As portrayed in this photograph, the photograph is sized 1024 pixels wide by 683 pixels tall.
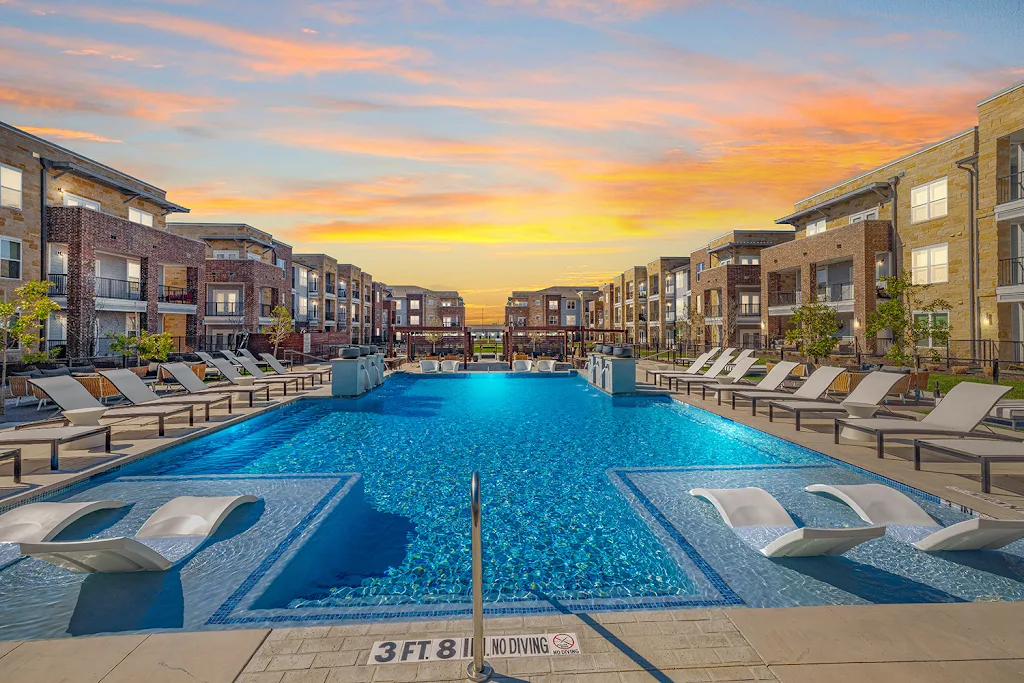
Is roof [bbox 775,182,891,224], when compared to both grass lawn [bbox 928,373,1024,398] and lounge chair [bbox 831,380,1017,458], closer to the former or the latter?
grass lawn [bbox 928,373,1024,398]

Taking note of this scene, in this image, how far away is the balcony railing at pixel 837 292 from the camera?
2700 centimetres

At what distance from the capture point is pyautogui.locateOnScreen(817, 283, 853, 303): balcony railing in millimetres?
27000

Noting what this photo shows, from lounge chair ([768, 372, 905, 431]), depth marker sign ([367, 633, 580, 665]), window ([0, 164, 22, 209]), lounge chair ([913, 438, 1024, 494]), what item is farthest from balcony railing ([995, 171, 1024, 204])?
window ([0, 164, 22, 209])

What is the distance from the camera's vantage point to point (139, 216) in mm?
27234

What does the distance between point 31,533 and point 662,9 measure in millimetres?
13851

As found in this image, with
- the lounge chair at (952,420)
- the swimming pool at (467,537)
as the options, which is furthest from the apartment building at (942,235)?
the swimming pool at (467,537)

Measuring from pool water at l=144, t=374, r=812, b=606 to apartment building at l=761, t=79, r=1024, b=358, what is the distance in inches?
602

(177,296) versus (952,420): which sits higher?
(177,296)

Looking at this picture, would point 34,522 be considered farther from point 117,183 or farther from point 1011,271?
point 1011,271

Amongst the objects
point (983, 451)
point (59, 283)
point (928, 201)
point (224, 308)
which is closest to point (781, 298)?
point (928, 201)

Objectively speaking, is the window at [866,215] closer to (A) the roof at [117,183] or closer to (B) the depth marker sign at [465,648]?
(B) the depth marker sign at [465,648]

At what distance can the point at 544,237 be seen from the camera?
34938 mm

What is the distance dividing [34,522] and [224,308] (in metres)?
34.6

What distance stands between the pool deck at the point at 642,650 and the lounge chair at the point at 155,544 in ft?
2.06
